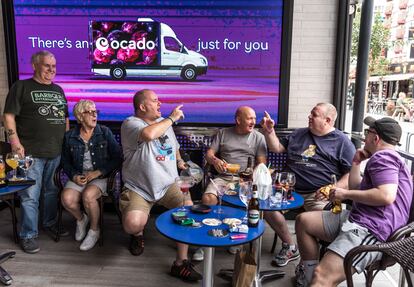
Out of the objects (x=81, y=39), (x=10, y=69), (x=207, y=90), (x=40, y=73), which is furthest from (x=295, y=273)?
(x=10, y=69)

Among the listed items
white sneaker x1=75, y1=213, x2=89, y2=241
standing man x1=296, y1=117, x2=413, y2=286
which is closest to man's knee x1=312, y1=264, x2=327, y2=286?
standing man x1=296, y1=117, x2=413, y2=286

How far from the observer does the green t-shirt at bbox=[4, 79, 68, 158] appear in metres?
3.05

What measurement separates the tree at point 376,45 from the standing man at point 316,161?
984 millimetres

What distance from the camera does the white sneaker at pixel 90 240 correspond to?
3064 mm

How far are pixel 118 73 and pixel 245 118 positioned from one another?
5.28ft

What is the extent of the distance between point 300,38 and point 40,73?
2.59m

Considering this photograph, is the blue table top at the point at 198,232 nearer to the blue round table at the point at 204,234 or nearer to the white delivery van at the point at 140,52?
the blue round table at the point at 204,234

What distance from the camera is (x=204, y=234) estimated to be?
77.2 inches

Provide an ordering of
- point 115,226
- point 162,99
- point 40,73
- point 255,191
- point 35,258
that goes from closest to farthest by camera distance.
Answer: point 255,191 → point 35,258 → point 40,73 → point 115,226 → point 162,99

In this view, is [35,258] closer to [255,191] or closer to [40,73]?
[40,73]

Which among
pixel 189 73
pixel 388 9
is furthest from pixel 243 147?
pixel 388 9

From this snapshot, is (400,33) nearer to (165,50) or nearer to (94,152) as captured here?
(165,50)

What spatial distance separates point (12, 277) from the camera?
260 centimetres

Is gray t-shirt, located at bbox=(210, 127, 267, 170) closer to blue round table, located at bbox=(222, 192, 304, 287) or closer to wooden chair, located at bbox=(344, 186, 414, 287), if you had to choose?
blue round table, located at bbox=(222, 192, 304, 287)
